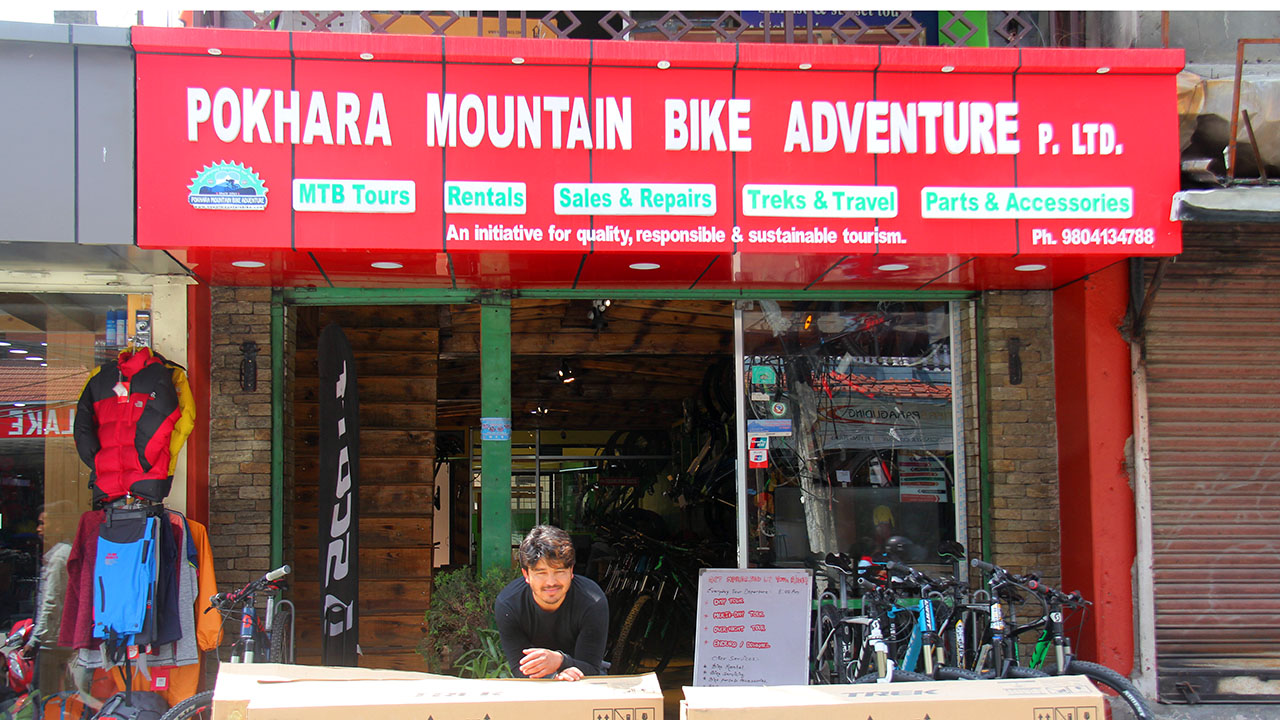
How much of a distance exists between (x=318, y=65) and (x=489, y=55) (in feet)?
3.07

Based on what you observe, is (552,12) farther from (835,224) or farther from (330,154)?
(835,224)

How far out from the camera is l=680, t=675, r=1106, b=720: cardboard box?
8.96 ft

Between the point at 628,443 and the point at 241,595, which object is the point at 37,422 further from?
the point at 628,443

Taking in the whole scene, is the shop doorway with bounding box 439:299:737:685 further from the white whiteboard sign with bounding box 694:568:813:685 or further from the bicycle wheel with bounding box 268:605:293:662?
the bicycle wheel with bounding box 268:605:293:662

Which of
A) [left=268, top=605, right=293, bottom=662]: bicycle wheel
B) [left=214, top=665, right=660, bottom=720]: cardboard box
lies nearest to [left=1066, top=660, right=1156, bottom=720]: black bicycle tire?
[left=214, top=665, right=660, bottom=720]: cardboard box

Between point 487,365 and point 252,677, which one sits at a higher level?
point 487,365

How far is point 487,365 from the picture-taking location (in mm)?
6715

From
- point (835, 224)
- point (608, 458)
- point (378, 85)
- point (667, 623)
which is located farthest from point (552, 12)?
point (608, 458)

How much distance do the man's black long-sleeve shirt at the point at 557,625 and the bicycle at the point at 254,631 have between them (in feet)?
5.95

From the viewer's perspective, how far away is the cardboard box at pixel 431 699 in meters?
2.72

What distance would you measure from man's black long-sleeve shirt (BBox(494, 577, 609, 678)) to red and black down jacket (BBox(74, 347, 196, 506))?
2603mm

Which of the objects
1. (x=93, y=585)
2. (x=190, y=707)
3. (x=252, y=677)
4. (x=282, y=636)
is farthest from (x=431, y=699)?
(x=93, y=585)

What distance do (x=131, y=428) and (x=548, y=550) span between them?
10.1ft

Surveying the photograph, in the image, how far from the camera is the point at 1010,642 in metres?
5.61
